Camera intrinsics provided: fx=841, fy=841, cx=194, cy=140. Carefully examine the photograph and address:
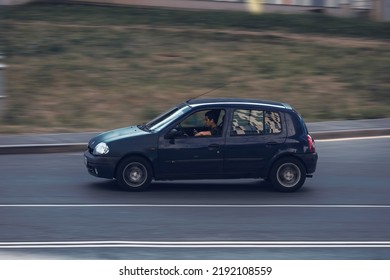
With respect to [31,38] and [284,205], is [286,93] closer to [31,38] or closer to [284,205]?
[31,38]

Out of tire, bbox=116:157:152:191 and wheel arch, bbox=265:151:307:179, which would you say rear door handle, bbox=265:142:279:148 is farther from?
tire, bbox=116:157:152:191

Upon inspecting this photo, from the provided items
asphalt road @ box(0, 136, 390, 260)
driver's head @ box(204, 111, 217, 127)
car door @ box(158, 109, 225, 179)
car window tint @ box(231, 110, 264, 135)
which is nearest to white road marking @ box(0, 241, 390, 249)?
asphalt road @ box(0, 136, 390, 260)

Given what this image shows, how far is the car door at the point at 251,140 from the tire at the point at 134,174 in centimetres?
124

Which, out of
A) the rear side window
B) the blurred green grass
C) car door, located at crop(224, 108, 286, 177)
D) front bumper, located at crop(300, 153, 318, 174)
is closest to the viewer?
car door, located at crop(224, 108, 286, 177)

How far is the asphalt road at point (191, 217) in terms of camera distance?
970 centimetres

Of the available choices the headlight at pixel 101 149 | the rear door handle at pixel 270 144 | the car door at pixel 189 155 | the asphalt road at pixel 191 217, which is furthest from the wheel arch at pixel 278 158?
the headlight at pixel 101 149

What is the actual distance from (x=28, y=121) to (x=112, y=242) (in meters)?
10.7

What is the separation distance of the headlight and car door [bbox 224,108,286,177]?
186 cm

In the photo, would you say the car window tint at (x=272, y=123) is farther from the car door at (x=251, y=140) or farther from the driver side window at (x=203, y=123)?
the driver side window at (x=203, y=123)

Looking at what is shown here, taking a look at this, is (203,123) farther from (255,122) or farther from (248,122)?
(255,122)

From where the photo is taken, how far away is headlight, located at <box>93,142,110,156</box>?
511 inches

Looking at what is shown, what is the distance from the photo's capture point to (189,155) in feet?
42.8

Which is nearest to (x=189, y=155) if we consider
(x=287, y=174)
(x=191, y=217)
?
(x=287, y=174)

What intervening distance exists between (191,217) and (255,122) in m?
2.49
